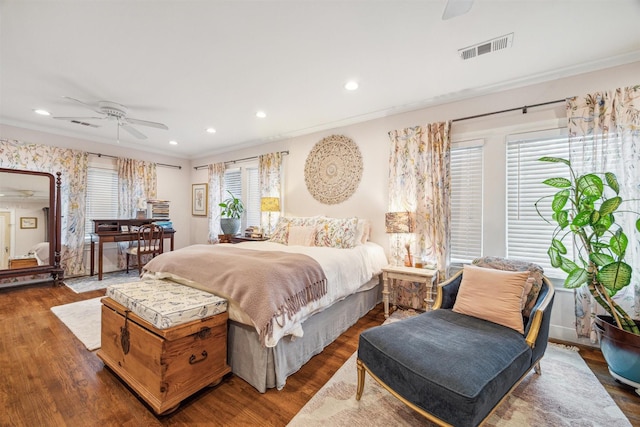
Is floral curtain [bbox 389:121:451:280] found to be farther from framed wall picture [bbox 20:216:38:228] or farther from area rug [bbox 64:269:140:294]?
framed wall picture [bbox 20:216:38:228]

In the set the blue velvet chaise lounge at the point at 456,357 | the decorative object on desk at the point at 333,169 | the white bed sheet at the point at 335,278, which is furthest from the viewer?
the decorative object on desk at the point at 333,169

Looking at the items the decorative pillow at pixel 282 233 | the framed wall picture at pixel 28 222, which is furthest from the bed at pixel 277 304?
the framed wall picture at pixel 28 222

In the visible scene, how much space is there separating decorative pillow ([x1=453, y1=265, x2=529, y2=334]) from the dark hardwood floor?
809mm

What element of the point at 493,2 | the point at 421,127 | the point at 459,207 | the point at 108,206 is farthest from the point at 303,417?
the point at 108,206

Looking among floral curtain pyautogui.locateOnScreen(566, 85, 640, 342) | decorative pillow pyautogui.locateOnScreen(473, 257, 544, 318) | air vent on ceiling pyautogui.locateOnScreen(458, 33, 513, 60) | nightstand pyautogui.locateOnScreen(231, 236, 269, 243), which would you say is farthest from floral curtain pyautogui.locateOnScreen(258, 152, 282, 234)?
floral curtain pyautogui.locateOnScreen(566, 85, 640, 342)

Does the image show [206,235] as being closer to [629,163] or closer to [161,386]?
[161,386]

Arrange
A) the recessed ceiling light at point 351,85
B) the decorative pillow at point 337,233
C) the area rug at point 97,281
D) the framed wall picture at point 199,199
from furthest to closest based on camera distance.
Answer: the framed wall picture at point 199,199 → the area rug at point 97,281 → the decorative pillow at point 337,233 → the recessed ceiling light at point 351,85

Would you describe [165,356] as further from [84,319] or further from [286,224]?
[286,224]

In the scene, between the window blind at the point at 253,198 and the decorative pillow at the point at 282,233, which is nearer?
the decorative pillow at the point at 282,233

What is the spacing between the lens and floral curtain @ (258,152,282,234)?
461cm

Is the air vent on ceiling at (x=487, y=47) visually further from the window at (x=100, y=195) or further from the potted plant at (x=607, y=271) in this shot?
the window at (x=100, y=195)

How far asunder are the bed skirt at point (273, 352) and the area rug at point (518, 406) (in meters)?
0.30

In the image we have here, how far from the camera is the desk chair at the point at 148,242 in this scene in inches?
183

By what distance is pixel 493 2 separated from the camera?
1700 millimetres
